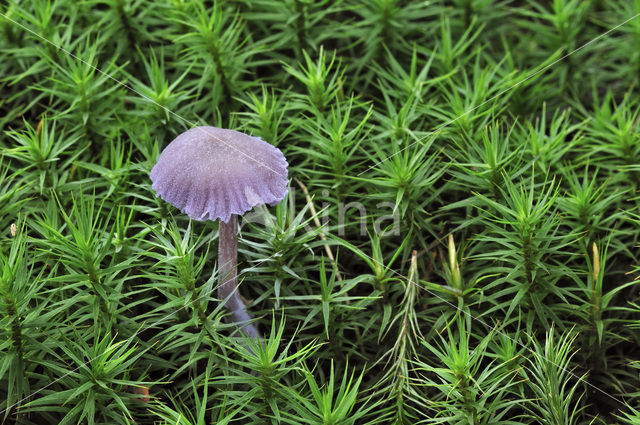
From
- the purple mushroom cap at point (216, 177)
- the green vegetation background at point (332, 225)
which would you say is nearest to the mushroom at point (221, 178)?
the purple mushroom cap at point (216, 177)

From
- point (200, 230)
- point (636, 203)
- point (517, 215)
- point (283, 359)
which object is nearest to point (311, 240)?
point (200, 230)

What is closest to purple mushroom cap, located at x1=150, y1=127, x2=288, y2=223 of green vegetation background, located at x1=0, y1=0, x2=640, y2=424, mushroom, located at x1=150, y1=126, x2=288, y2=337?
mushroom, located at x1=150, y1=126, x2=288, y2=337

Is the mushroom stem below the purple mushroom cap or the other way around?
below

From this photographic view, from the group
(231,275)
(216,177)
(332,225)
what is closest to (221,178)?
(216,177)

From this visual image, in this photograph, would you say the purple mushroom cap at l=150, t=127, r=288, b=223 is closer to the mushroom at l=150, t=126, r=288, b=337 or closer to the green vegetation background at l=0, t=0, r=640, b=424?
the mushroom at l=150, t=126, r=288, b=337

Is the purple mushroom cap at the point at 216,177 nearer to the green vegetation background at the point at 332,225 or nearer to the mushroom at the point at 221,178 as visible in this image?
the mushroom at the point at 221,178

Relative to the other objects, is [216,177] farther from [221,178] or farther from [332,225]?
[332,225]
